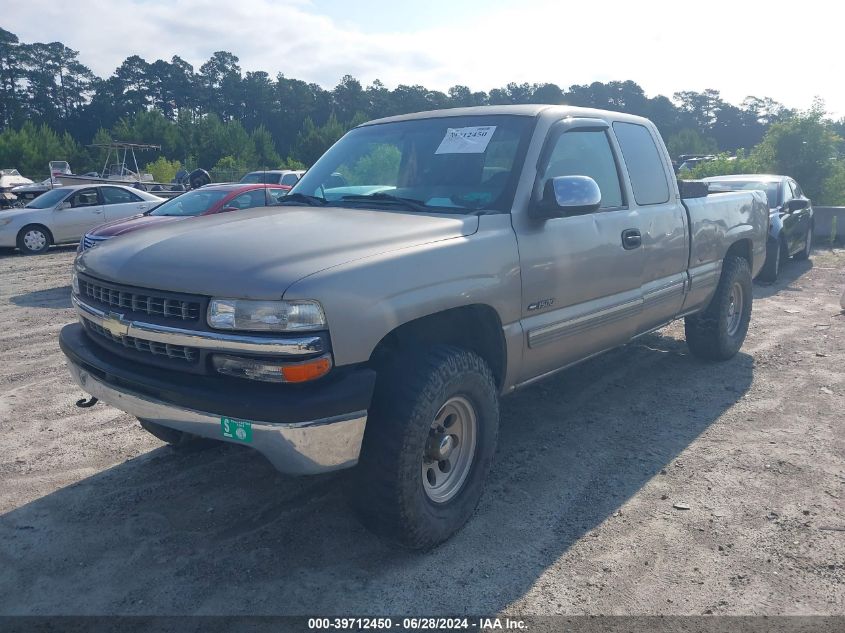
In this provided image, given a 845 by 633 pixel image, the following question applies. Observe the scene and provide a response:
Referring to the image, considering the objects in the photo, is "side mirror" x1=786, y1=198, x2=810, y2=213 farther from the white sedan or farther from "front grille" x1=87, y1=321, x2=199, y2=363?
the white sedan

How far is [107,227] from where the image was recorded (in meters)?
9.66

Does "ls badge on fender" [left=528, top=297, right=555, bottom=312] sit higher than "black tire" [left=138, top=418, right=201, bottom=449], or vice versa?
"ls badge on fender" [left=528, top=297, right=555, bottom=312]

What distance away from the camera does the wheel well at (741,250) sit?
5.97 metres

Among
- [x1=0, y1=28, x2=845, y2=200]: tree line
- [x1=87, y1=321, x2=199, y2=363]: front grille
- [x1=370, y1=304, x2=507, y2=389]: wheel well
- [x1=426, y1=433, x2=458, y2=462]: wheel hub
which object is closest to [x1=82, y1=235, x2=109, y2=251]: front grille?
[x1=87, y1=321, x2=199, y2=363]: front grille

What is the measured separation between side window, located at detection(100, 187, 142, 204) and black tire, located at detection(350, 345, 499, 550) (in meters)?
13.8

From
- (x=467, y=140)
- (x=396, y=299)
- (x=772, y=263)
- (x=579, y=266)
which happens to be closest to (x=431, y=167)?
(x=467, y=140)

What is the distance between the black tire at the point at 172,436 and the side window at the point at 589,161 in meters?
2.54

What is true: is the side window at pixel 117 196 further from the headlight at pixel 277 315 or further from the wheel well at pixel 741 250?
the headlight at pixel 277 315

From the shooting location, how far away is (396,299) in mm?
2809

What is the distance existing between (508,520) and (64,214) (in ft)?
45.8

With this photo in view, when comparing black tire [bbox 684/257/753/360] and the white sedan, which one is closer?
black tire [bbox 684/257/753/360]

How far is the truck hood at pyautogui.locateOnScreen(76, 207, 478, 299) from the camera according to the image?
8.82ft

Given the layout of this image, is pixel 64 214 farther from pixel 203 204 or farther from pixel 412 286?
pixel 412 286

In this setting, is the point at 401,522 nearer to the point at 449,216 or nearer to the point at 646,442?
the point at 449,216
